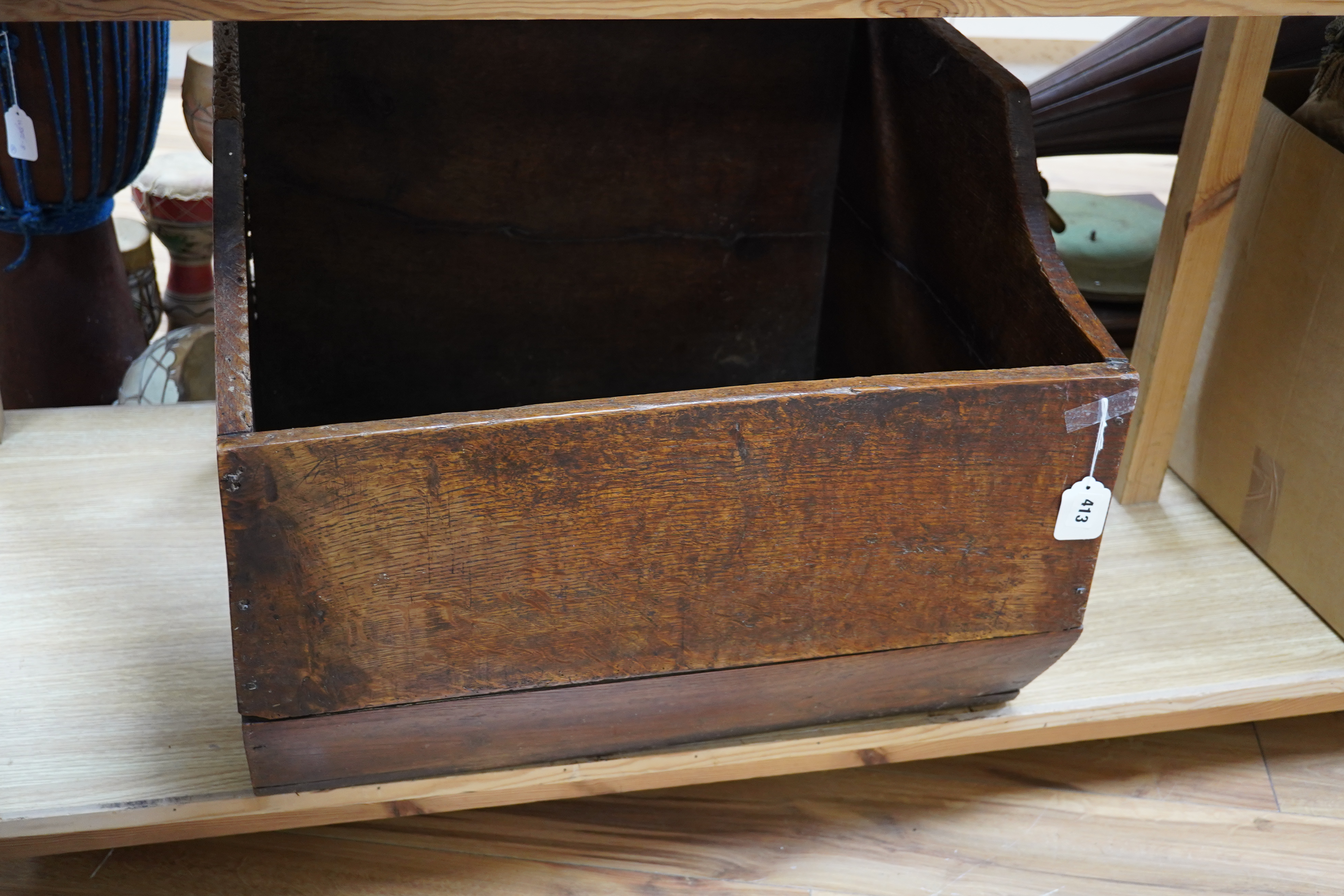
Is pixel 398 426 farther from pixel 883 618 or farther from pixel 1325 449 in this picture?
A: pixel 1325 449

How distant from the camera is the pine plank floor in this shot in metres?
0.94

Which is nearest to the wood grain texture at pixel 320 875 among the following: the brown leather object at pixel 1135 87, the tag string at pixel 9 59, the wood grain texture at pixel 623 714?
the wood grain texture at pixel 623 714

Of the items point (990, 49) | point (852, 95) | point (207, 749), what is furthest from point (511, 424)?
point (990, 49)

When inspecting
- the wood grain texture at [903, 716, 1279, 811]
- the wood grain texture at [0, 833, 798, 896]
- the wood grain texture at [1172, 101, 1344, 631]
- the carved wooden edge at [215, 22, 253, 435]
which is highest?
the carved wooden edge at [215, 22, 253, 435]

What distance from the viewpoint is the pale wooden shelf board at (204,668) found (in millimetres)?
847

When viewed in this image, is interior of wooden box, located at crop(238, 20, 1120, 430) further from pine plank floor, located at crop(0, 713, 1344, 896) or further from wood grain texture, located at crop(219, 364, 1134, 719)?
pine plank floor, located at crop(0, 713, 1344, 896)

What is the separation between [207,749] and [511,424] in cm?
40

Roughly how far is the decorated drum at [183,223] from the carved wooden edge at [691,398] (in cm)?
94

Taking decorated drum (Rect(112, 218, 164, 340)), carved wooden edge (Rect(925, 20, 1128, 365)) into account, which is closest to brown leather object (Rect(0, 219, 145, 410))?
decorated drum (Rect(112, 218, 164, 340))

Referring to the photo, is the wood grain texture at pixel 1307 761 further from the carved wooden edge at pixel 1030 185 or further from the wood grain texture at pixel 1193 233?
the carved wooden edge at pixel 1030 185

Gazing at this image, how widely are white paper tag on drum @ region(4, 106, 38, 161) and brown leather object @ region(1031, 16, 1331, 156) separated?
40.9 inches

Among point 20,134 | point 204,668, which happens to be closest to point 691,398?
point 204,668

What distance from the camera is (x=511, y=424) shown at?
68 cm

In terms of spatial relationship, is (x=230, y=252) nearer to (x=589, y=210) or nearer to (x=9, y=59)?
(x=589, y=210)
